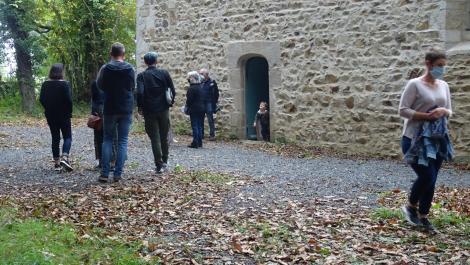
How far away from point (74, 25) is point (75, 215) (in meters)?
18.1

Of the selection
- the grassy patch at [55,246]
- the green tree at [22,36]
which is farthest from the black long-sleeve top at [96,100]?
the green tree at [22,36]

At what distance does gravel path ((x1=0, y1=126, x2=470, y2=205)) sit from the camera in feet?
26.7

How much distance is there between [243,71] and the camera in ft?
48.0

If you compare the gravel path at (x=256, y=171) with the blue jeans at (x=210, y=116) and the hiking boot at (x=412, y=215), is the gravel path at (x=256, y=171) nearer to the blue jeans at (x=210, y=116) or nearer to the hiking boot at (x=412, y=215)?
the blue jeans at (x=210, y=116)

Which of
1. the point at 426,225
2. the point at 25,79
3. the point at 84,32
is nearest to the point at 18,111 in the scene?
the point at 25,79

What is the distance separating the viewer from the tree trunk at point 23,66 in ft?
72.9

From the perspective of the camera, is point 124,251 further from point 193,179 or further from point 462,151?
point 462,151

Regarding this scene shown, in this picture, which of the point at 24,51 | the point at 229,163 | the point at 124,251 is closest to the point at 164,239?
the point at 124,251

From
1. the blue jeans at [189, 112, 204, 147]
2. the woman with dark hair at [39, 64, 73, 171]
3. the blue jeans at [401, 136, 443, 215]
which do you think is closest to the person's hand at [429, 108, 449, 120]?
the blue jeans at [401, 136, 443, 215]

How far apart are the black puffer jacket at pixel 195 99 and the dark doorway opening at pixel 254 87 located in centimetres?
196

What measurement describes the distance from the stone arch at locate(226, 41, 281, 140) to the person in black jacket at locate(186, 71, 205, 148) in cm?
158

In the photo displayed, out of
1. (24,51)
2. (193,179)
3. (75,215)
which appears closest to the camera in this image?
(75,215)

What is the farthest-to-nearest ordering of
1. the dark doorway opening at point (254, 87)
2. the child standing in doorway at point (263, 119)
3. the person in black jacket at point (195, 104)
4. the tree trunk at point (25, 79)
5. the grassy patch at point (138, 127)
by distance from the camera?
the tree trunk at point (25, 79), the grassy patch at point (138, 127), the dark doorway opening at point (254, 87), the child standing in doorway at point (263, 119), the person in black jacket at point (195, 104)

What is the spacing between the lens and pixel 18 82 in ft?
75.7
